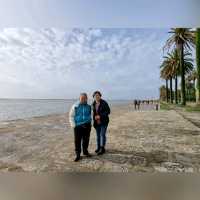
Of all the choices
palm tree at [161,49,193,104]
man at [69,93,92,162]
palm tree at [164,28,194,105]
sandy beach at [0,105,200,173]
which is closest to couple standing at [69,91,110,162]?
man at [69,93,92,162]

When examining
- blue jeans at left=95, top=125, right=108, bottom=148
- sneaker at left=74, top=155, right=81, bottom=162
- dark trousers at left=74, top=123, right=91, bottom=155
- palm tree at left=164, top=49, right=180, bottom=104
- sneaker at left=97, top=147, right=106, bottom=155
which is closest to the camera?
sneaker at left=74, top=155, right=81, bottom=162

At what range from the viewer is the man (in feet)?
12.5

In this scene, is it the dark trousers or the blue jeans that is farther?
the blue jeans

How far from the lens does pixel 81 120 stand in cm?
383

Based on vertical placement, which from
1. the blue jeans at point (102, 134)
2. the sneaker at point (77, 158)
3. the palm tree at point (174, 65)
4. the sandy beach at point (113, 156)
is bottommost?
the sandy beach at point (113, 156)

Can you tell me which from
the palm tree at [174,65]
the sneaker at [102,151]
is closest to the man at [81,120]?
the sneaker at [102,151]

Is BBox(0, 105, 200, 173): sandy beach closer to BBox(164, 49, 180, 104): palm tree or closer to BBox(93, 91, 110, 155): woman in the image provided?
BBox(93, 91, 110, 155): woman

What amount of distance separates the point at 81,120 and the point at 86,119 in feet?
0.26

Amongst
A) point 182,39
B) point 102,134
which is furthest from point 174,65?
point 102,134

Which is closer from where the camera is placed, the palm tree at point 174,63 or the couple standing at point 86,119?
the couple standing at point 86,119

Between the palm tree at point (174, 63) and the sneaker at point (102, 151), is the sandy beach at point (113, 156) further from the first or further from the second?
the palm tree at point (174, 63)

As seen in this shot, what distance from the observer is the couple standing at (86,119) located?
382 centimetres
